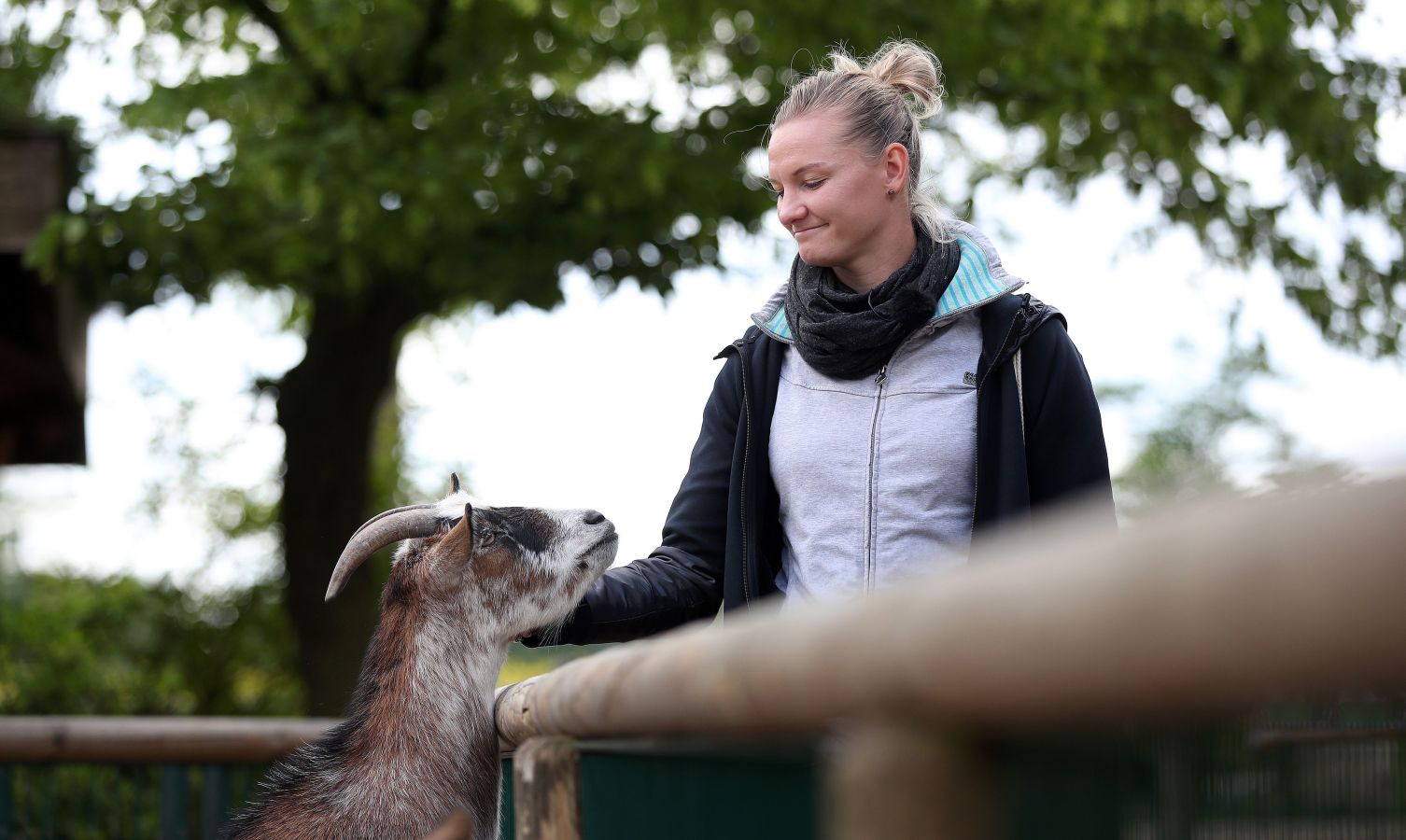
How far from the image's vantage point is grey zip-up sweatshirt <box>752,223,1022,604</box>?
8.66 ft

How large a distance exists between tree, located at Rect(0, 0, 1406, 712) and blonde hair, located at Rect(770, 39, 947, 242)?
3.34 metres

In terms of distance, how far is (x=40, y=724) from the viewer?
17.2 ft

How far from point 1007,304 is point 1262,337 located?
696 cm

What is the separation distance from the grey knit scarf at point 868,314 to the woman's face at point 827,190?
0.28ft

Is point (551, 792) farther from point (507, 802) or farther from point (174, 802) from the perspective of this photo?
point (174, 802)

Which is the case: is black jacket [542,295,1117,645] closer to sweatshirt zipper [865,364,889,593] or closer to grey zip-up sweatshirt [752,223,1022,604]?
grey zip-up sweatshirt [752,223,1022,604]

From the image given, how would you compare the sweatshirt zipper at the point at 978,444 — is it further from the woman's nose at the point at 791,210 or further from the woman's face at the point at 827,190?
the woman's nose at the point at 791,210

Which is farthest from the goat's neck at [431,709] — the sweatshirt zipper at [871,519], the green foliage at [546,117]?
the green foliage at [546,117]

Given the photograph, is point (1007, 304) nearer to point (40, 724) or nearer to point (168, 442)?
point (40, 724)

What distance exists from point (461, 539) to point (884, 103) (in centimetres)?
120

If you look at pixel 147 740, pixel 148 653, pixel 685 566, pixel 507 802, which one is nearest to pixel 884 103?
pixel 685 566

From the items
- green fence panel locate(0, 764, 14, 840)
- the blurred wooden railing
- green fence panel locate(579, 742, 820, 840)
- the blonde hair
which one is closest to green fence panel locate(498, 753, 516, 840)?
green fence panel locate(579, 742, 820, 840)

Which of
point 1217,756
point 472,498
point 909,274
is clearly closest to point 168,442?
point 472,498

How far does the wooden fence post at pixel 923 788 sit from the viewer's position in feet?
2.81
